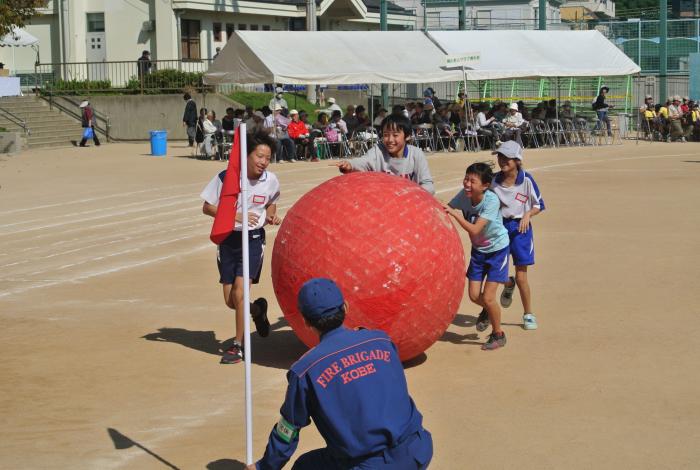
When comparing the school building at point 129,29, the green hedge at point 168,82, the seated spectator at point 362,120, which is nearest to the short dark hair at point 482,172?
the seated spectator at point 362,120

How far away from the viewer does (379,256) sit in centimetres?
746

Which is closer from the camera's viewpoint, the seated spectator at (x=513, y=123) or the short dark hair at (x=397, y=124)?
the short dark hair at (x=397, y=124)

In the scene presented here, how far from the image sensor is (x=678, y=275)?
11523mm

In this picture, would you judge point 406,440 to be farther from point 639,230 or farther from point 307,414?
point 639,230

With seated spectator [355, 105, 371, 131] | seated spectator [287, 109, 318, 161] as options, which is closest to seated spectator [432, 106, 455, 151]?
seated spectator [355, 105, 371, 131]

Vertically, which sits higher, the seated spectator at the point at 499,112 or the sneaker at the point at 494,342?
the seated spectator at the point at 499,112

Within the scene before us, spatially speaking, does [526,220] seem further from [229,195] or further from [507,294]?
[229,195]

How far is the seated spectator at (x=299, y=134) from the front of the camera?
28.4m

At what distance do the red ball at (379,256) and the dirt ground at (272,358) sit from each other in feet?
1.72

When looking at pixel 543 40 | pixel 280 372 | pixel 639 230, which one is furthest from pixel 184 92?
pixel 280 372

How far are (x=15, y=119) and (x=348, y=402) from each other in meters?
32.1

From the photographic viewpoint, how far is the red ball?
7.46m

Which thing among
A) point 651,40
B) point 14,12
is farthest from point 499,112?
point 651,40

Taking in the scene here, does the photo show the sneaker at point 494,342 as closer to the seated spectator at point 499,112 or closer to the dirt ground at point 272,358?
the dirt ground at point 272,358
